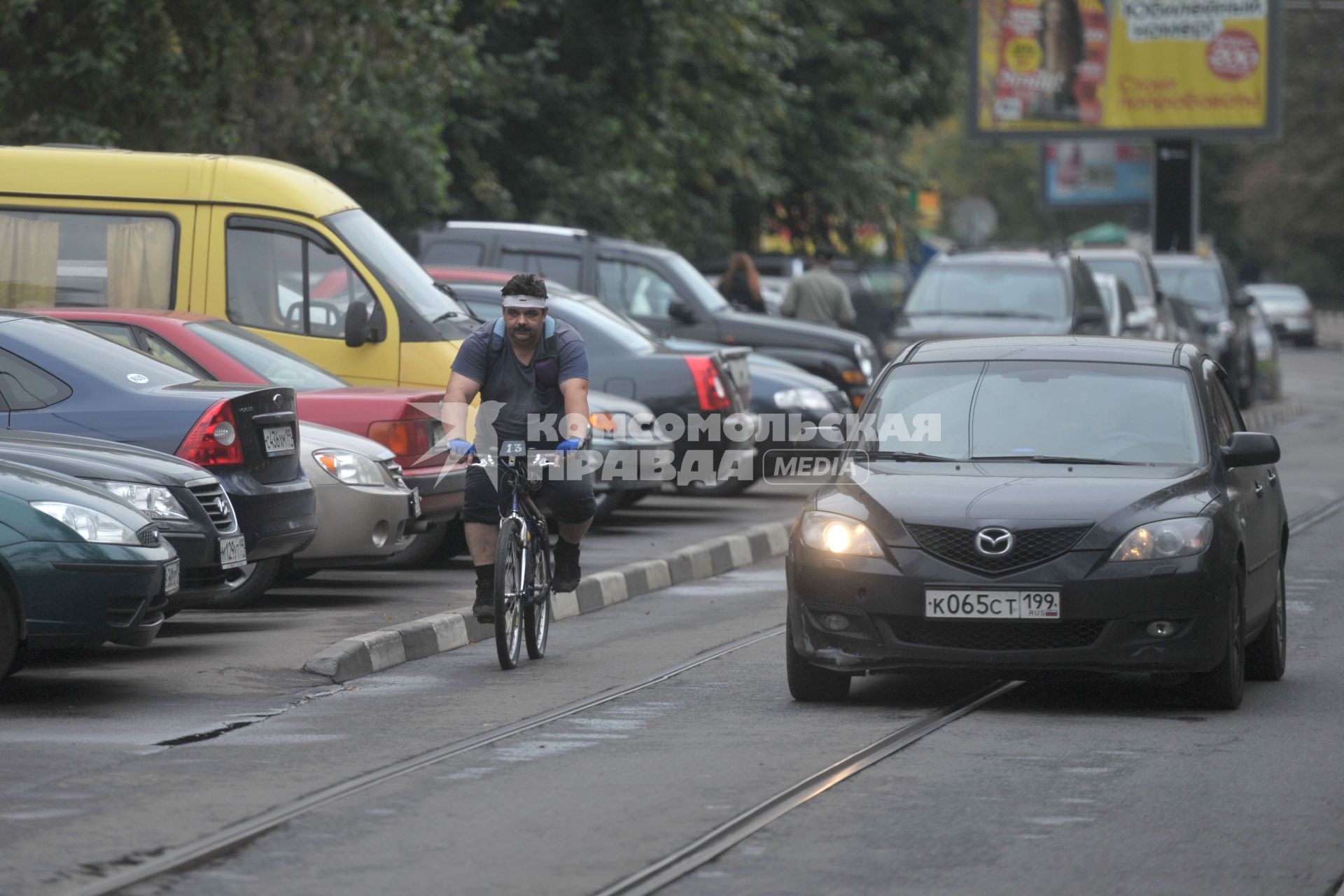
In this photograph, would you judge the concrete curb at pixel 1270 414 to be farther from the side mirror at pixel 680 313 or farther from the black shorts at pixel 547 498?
the black shorts at pixel 547 498

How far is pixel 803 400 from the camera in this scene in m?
17.5

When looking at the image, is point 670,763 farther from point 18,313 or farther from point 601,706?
point 18,313

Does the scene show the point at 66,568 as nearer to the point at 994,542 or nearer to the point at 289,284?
the point at 994,542

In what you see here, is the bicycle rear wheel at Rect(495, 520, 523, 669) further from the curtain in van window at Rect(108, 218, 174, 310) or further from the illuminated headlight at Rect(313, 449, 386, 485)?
the curtain in van window at Rect(108, 218, 174, 310)

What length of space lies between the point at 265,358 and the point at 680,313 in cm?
700

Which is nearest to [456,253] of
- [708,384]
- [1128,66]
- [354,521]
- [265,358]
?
[708,384]

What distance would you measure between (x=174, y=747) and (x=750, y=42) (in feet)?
75.9

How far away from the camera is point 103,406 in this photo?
996 centimetres

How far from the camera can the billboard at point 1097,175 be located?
66688mm

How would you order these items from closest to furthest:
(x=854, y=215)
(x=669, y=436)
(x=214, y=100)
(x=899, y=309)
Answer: (x=669, y=436)
(x=214, y=100)
(x=899, y=309)
(x=854, y=215)

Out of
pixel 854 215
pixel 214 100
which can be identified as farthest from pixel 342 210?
pixel 854 215

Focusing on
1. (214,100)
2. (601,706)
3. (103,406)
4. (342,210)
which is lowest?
(601,706)

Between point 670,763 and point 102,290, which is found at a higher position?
point 102,290

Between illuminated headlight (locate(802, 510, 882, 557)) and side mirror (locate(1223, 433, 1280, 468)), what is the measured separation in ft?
4.96
